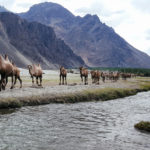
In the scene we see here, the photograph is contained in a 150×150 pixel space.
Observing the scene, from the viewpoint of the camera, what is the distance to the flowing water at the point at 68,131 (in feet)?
32.6

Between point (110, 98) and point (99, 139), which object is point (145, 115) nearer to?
point (99, 139)

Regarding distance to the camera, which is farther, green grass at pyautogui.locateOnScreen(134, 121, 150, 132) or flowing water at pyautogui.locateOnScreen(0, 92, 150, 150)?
green grass at pyautogui.locateOnScreen(134, 121, 150, 132)

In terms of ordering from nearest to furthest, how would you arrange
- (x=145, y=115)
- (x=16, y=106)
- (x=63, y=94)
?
(x=145, y=115), (x=16, y=106), (x=63, y=94)

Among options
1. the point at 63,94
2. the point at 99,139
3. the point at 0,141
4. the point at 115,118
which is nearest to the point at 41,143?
the point at 0,141

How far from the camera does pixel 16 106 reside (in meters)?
18.6

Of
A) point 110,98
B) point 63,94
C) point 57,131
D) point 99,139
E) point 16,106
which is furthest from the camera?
point 110,98

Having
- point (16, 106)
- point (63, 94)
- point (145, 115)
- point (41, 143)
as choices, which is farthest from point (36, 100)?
point (41, 143)

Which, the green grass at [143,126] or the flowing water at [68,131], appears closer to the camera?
the flowing water at [68,131]

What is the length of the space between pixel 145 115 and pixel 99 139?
7.46 metres

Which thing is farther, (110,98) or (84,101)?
(110,98)

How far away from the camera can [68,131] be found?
12094 mm

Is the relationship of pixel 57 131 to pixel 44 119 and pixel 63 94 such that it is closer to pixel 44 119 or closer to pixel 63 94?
pixel 44 119

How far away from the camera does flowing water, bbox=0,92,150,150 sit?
9.95 metres

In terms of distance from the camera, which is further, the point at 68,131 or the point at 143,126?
the point at 143,126
